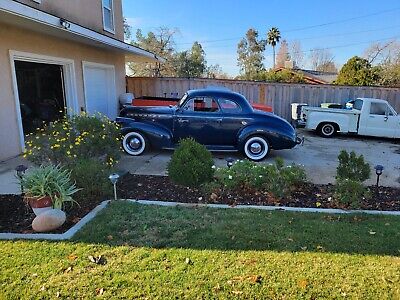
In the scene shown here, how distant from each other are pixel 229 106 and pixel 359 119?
19.2 ft

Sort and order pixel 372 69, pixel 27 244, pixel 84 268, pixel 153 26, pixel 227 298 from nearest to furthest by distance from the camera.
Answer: pixel 227 298, pixel 84 268, pixel 27 244, pixel 372 69, pixel 153 26

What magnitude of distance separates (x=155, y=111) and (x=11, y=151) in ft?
11.4

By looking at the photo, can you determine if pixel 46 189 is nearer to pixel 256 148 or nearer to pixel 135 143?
pixel 135 143

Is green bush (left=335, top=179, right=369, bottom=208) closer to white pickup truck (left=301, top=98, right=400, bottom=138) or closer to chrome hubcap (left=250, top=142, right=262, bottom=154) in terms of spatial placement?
chrome hubcap (left=250, top=142, right=262, bottom=154)

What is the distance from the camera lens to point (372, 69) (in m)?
20.5

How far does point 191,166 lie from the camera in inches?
187

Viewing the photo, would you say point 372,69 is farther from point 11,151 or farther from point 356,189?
point 11,151

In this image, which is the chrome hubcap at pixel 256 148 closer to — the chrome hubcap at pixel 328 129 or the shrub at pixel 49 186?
the shrub at pixel 49 186

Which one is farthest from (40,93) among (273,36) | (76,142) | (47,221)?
(273,36)

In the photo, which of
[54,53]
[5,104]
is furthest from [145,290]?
[54,53]

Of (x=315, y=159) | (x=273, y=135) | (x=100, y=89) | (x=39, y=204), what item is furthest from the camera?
(x=100, y=89)

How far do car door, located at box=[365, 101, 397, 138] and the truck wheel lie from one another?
1.10m

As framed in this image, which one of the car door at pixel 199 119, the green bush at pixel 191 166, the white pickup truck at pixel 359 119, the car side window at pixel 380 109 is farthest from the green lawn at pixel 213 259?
the car side window at pixel 380 109

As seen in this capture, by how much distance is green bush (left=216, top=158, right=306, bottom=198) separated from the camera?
4.53m
